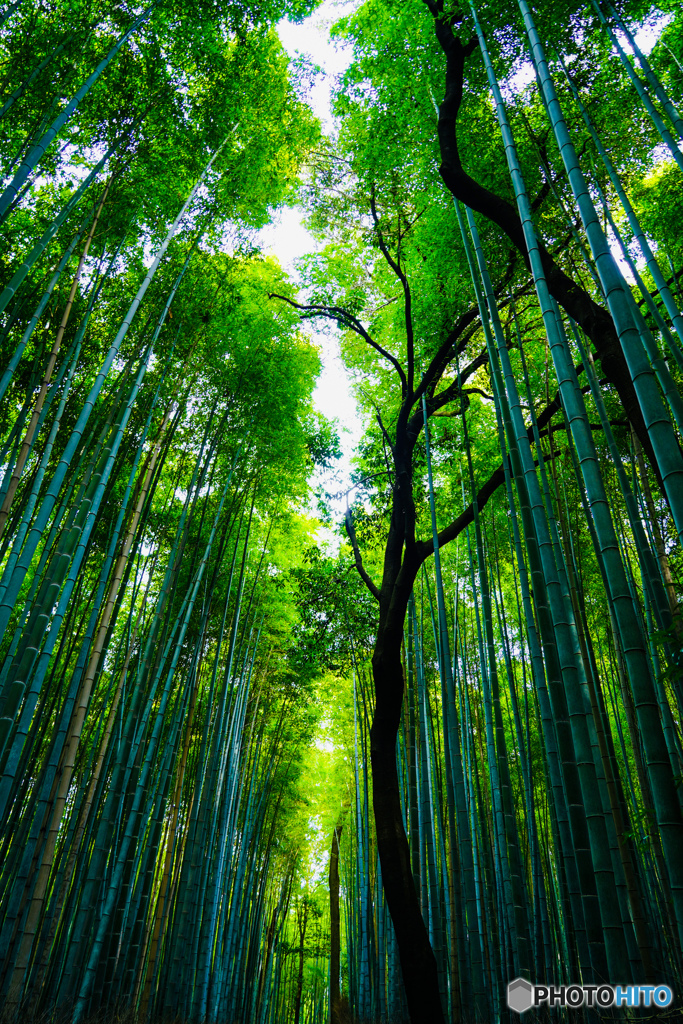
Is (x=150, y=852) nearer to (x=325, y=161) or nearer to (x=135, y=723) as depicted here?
(x=135, y=723)

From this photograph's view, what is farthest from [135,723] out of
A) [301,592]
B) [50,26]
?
[50,26]

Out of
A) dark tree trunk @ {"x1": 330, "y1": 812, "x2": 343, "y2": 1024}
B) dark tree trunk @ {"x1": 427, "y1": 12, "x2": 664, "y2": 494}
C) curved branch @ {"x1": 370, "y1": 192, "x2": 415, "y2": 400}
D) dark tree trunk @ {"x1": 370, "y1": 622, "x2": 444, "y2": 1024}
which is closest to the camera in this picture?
dark tree trunk @ {"x1": 427, "y1": 12, "x2": 664, "y2": 494}

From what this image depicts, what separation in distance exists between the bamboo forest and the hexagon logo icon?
0.02m

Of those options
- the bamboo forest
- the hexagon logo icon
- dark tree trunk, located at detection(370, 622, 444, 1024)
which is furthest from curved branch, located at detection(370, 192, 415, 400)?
the hexagon logo icon

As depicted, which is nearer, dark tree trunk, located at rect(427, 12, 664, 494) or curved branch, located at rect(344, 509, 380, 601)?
dark tree trunk, located at rect(427, 12, 664, 494)

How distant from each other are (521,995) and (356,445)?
499 cm

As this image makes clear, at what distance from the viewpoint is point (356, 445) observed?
6.30 metres

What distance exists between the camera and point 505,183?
3773mm

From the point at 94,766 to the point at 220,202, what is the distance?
14.0 feet

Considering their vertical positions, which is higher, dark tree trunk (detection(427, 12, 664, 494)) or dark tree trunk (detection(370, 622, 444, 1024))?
dark tree trunk (detection(427, 12, 664, 494))

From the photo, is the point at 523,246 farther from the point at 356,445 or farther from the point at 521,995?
the point at 356,445

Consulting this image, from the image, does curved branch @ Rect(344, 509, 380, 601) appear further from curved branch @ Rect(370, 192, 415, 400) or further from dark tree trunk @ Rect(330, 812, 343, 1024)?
dark tree trunk @ Rect(330, 812, 343, 1024)

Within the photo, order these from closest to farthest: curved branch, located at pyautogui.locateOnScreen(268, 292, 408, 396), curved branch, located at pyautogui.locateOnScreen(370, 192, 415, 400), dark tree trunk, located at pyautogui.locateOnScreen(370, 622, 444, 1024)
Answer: dark tree trunk, located at pyautogui.locateOnScreen(370, 622, 444, 1024)
curved branch, located at pyautogui.locateOnScreen(370, 192, 415, 400)
curved branch, located at pyautogui.locateOnScreen(268, 292, 408, 396)

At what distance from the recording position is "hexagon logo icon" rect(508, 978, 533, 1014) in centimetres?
201
